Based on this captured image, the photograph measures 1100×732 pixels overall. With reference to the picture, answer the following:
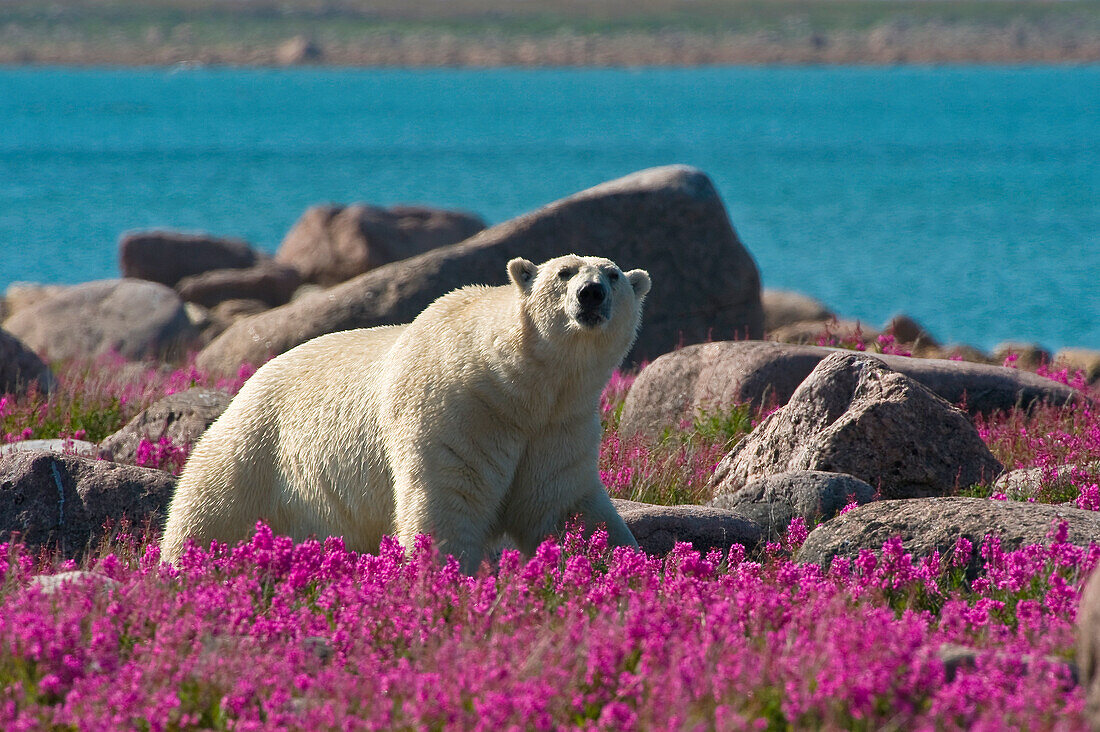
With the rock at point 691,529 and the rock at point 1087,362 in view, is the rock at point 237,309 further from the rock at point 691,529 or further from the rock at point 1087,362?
the rock at point 691,529

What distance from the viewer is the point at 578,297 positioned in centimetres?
595

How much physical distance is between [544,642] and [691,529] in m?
2.77

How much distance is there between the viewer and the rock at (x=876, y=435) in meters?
7.37

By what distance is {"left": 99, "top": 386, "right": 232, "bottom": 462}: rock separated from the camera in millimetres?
8695

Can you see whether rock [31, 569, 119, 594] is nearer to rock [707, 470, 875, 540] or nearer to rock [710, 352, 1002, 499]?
rock [707, 470, 875, 540]

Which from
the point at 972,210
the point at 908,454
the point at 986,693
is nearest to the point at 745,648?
the point at 986,693

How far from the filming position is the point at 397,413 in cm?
619

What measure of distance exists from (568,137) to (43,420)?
78481 mm

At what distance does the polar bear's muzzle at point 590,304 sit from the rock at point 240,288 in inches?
587

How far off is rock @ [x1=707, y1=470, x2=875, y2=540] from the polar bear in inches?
39.4

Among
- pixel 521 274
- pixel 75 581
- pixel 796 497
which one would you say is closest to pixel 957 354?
pixel 796 497

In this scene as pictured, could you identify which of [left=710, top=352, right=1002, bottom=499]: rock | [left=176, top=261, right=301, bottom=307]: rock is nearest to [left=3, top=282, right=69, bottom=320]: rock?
[left=176, top=261, right=301, bottom=307]: rock

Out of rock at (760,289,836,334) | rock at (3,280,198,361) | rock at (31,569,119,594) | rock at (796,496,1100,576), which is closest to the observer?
rock at (31,569,119,594)

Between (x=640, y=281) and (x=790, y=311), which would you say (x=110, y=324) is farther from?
(x=640, y=281)
